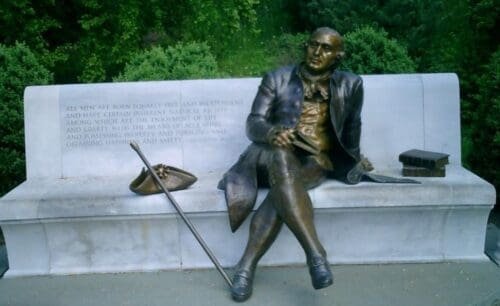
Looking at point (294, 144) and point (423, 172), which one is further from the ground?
point (294, 144)

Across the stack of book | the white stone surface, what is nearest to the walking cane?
the stack of book

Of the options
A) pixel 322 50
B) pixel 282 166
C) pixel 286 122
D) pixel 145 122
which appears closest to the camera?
pixel 282 166

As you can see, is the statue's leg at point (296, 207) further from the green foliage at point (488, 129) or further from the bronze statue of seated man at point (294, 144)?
the green foliage at point (488, 129)

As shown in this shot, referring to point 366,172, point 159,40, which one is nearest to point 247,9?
point 159,40

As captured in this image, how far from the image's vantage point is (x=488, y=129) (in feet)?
23.7

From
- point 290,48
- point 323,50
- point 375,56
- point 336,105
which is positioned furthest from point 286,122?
point 290,48

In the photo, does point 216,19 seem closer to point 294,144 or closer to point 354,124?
point 354,124

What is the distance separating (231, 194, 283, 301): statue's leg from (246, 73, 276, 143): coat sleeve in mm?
516

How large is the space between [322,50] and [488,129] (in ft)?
7.85

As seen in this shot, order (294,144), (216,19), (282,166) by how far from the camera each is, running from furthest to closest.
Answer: (216,19)
(294,144)
(282,166)

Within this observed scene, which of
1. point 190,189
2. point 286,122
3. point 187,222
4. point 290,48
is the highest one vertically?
point 290,48

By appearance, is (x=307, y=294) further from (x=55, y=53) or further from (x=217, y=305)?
(x=55, y=53)

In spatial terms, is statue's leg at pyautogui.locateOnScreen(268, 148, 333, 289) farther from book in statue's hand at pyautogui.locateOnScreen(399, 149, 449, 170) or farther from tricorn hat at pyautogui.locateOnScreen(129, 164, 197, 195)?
book in statue's hand at pyautogui.locateOnScreen(399, 149, 449, 170)

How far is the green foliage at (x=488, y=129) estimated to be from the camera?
705cm
